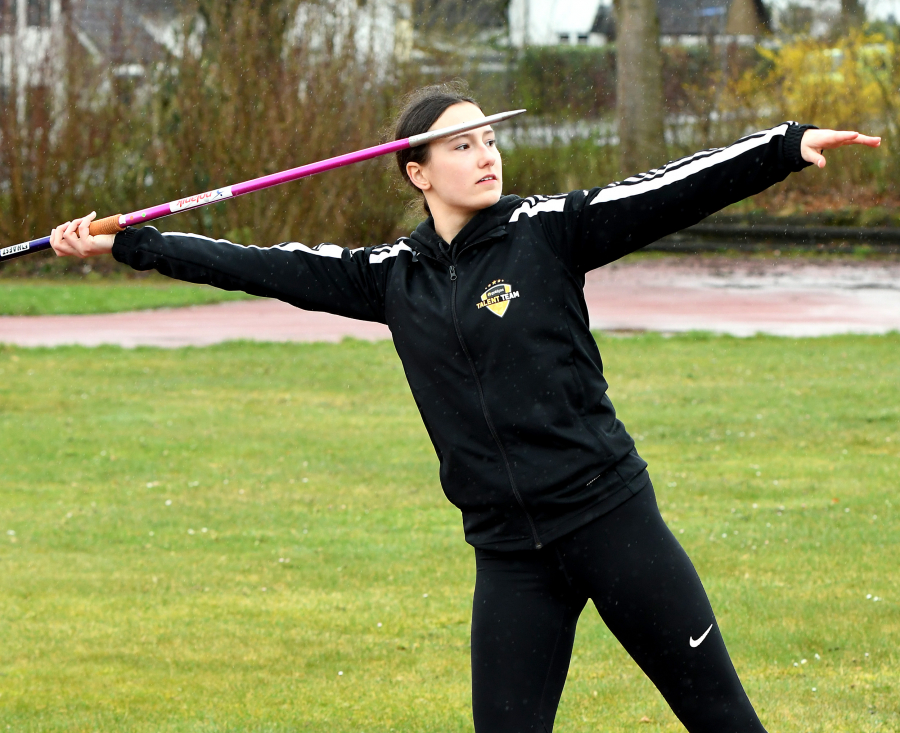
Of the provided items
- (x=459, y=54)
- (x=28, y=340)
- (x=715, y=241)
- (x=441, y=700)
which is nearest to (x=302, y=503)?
(x=441, y=700)

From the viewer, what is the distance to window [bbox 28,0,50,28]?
22.8 metres

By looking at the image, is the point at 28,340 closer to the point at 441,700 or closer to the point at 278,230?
the point at 278,230

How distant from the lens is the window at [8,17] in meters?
21.7

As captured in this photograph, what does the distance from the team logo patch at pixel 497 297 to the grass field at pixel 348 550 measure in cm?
224

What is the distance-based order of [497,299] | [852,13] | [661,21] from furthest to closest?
[661,21]
[852,13]
[497,299]

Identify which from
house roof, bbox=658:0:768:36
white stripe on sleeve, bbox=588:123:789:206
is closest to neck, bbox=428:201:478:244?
white stripe on sleeve, bbox=588:123:789:206

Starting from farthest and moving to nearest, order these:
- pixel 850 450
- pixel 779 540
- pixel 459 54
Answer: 1. pixel 459 54
2. pixel 850 450
3. pixel 779 540

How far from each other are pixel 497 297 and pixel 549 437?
347 mm

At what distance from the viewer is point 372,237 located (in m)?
23.3

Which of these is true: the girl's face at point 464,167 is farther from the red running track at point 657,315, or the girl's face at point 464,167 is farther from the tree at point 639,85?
the tree at point 639,85

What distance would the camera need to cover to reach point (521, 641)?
3135mm

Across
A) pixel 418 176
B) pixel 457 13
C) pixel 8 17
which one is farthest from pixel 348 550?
pixel 457 13

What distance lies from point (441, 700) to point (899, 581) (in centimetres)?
260

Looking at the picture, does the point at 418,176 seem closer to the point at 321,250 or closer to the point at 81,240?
the point at 321,250
